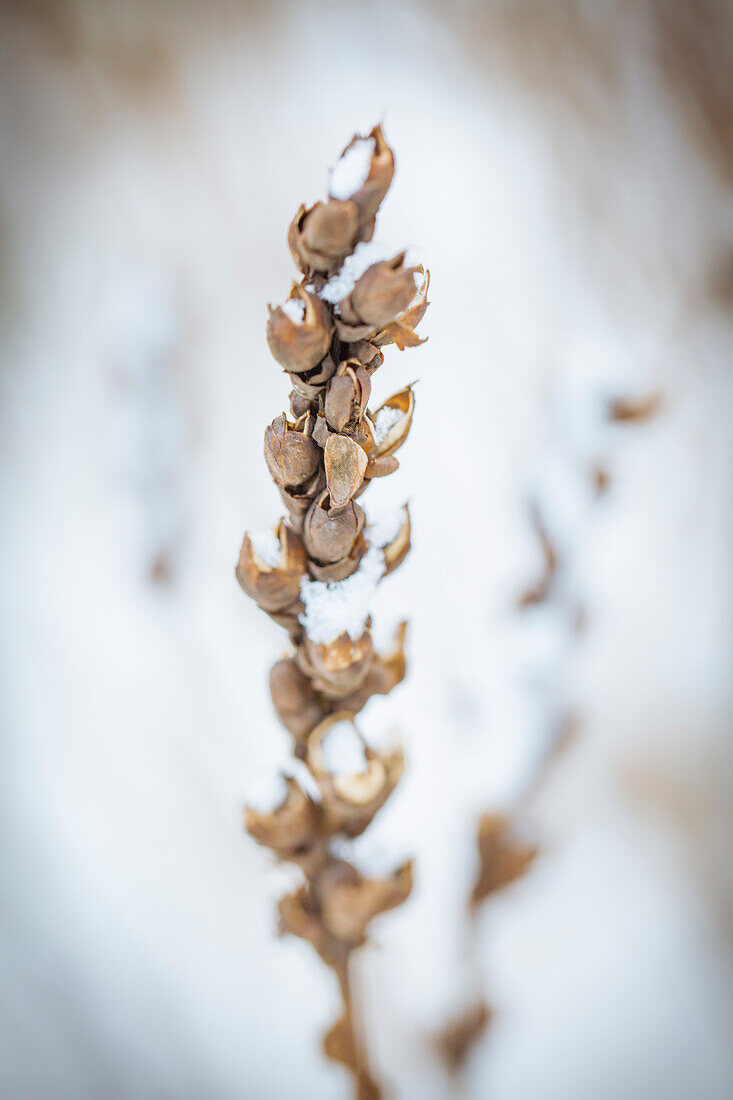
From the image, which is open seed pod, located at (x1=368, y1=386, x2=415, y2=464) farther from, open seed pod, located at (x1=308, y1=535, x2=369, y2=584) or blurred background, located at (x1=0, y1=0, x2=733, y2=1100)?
blurred background, located at (x1=0, y1=0, x2=733, y2=1100)

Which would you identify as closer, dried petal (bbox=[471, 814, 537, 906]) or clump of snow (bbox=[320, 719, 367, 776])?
clump of snow (bbox=[320, 719, 367, 776])

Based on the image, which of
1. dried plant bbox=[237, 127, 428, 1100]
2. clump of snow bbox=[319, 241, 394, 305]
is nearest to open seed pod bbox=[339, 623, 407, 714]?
dried plant bbox=[237, 127, 428, 1100]

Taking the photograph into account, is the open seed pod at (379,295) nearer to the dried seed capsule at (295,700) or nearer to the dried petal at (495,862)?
the dried seed capsule at (295,700)

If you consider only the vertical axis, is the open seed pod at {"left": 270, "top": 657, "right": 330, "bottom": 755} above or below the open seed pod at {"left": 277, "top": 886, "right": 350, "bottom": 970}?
above

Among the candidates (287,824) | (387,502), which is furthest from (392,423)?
(387,502)

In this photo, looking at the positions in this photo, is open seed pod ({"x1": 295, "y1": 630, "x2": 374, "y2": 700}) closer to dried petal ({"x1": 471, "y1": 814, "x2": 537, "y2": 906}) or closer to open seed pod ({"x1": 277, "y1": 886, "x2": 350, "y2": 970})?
open seed pod ({"x1": 277, "y1": 886, "x2": 350, "y2": 970})

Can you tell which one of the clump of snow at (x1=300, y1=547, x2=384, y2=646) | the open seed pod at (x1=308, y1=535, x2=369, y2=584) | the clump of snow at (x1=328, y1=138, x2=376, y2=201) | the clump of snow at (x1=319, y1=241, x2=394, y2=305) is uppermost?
the clump of snow at (x1=328, y1=138, x2=376, y2=201)

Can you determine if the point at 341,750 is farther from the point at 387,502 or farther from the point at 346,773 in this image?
the point at 387,502
